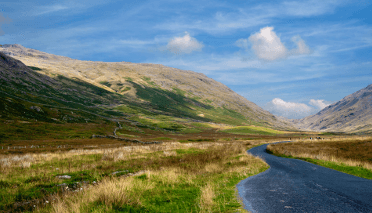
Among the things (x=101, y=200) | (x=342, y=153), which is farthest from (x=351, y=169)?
(x=101, y=200)

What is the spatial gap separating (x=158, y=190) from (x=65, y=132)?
328 ft

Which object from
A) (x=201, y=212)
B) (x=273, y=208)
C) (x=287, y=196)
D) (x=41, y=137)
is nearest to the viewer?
(x=201, y=212)

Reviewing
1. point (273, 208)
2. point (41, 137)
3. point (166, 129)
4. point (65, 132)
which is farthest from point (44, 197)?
point (166, 129)

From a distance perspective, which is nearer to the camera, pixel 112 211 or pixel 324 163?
pixel 112 211

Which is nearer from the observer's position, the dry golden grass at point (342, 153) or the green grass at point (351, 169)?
the green grass at point (351, 169)

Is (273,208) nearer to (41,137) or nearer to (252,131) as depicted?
(41,137)

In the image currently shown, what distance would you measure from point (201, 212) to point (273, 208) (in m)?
4.05

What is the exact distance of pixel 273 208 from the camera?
11.3 metres

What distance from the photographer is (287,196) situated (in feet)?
44.6

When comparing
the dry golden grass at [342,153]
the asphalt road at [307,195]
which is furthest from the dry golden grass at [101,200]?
the dry golden grass at [342,153]

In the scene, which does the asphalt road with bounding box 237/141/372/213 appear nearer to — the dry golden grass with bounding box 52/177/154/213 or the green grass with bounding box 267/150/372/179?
the green grass with bounding box 267/150/372/179

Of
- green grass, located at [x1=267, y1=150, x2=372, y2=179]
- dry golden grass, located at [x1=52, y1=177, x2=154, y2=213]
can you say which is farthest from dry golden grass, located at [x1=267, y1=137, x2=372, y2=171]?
dry golden grass, located at [x1=52, y1=177, x2=154, y2=213]

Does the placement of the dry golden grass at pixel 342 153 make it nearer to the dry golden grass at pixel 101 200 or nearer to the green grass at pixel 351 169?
the green grass at pixel 351 169

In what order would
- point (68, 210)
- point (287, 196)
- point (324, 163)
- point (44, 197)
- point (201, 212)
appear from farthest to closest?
point (324, 163) → point (287, 196) → point (44, 197) → point (201, 212) → point (68, 210)
